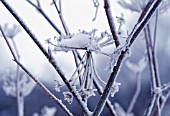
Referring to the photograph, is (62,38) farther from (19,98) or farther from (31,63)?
(31,63)

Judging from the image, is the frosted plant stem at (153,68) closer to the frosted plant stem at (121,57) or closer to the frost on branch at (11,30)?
the frosted plant stem at (121,57)

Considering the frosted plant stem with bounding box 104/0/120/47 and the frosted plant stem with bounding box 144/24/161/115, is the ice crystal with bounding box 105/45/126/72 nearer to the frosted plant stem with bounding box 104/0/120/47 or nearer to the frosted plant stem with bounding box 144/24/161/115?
the frosted plant stem with bounding box 104/0/120/47

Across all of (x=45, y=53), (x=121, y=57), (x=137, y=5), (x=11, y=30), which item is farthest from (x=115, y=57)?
(x=11, y=30)

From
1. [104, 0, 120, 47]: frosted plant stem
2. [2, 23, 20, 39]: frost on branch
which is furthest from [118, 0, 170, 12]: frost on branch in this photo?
[2, 23, 20, 39]: frost on branch

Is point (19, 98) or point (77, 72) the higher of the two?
point (77, 72)

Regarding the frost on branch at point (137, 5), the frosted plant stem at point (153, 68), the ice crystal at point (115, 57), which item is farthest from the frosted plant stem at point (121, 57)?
the frost on branch at point (137, 5)

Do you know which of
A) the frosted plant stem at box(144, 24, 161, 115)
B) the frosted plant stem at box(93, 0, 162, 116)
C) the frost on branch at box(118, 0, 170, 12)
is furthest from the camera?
the frost on branch at box(118, 0, 170, 12)

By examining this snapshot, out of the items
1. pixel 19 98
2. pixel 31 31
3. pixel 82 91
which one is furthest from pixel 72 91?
pixel 19 98

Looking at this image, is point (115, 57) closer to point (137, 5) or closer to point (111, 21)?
point (111, 21)

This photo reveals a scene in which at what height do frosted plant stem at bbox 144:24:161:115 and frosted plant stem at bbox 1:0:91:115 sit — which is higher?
frosted plant stem at bbox 1:0:91:115

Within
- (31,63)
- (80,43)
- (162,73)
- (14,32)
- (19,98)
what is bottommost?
(162,73)

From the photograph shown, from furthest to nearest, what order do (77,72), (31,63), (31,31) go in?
1. (31,63)
2. (77,72)
3. (31,31)
